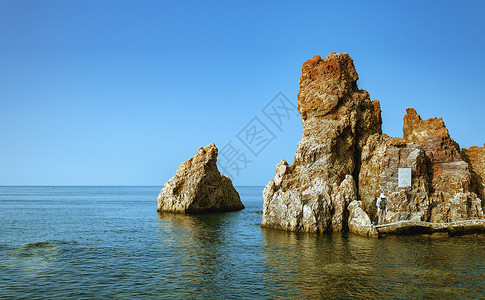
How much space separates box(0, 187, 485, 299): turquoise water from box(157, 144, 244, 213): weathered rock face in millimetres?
25541

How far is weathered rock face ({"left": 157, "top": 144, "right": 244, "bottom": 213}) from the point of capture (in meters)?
65.6

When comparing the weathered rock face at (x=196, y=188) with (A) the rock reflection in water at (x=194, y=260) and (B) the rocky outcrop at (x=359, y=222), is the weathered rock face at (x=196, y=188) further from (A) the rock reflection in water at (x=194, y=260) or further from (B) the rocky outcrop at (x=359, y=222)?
(B) the rocky outcrop at (x=359, y=222)

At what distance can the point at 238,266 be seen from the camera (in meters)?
26.0

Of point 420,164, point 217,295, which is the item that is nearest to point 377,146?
point 420,164

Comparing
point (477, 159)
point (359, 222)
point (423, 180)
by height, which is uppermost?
point (477, 159)

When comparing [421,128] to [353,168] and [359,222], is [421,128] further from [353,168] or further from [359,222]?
[359,222]

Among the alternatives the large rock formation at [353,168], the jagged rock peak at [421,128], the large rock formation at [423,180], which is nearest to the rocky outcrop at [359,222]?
the large rock formation at [353,168]

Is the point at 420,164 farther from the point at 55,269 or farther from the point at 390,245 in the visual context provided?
the point at 55,269

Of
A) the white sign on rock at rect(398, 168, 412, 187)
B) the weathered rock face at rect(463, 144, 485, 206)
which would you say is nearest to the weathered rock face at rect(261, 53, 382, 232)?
the white sign on rock at rect(398, 168, 412, 187)

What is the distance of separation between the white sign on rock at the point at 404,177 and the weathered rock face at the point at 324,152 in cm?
495

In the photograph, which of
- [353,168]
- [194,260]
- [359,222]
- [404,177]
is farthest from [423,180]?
[194,260]

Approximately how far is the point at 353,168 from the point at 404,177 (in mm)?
6179

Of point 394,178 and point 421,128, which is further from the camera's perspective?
point 421,128

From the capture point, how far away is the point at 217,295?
64.6 feet
